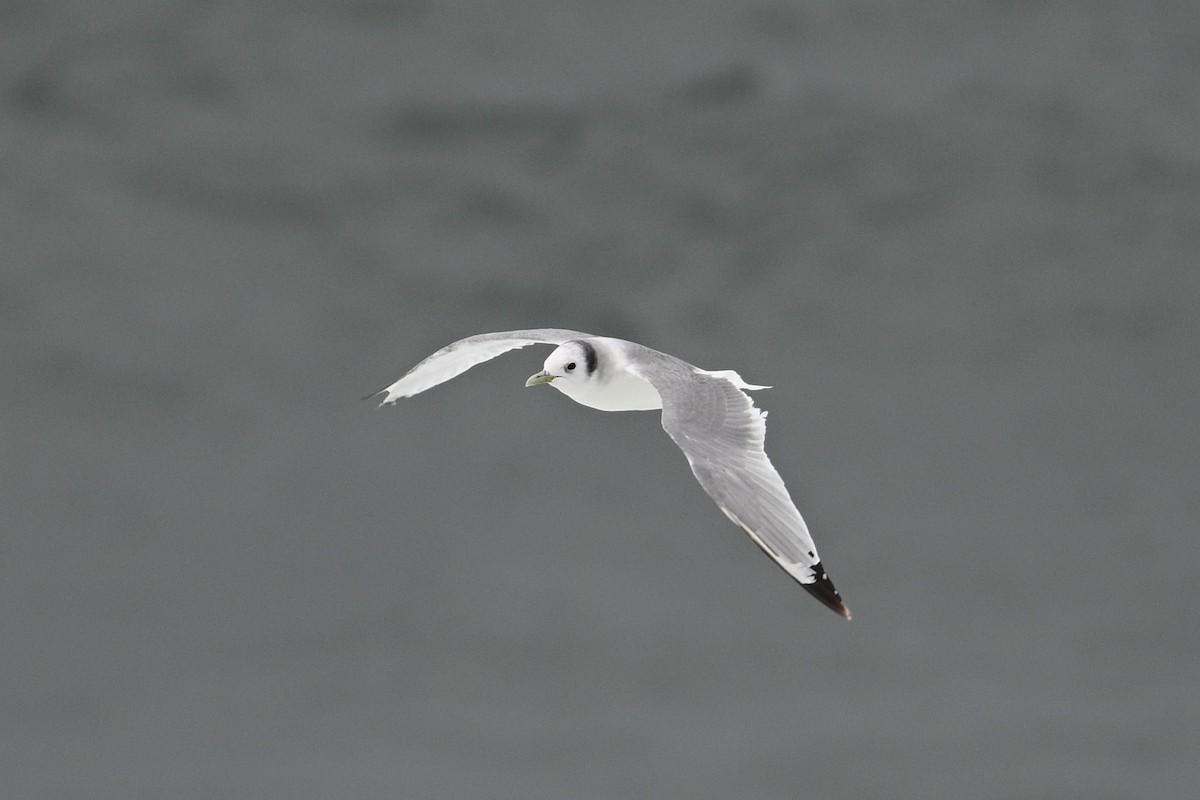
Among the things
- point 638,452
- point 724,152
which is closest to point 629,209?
point 724,152

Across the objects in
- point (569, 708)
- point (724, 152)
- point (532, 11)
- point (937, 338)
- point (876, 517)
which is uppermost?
point (532, 11)

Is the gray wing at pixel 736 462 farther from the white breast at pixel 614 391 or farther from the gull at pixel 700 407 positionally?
the white breast at pixel 614 391

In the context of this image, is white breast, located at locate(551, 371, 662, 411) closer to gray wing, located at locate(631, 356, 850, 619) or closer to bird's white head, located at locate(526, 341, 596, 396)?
bird's white head, located at locate(526, 341, 596, 396)

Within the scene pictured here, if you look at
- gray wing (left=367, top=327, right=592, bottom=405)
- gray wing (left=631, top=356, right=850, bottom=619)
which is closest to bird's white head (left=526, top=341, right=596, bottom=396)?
gray wing (left=631, top=356, right=850, bottom=619)

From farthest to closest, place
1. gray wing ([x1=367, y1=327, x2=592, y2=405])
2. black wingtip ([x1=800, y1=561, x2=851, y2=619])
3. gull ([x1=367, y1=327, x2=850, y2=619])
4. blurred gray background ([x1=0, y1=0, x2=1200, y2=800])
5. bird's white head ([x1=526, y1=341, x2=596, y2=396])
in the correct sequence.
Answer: blurred gray background ([x1=0, y1=0, x2=1200, y2=800])
gray wing ([x1=367, y1=327, x2=592, y2=405])
bird's white head ([x1=526, y1=341, x2=596, y2=396])
gull ([x1=367, y1=327, x2=850, y2=619])
black wingtip ([x1=800, y1=561, x2=851, y2=619])

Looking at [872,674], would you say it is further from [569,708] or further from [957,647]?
[569,708]

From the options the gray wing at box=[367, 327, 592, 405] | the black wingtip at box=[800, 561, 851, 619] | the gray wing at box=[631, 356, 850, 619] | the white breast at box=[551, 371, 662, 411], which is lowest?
the black wingtip at box=[800, 561, 851, 619]

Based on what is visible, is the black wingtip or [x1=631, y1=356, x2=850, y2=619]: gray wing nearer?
the black wingtip
